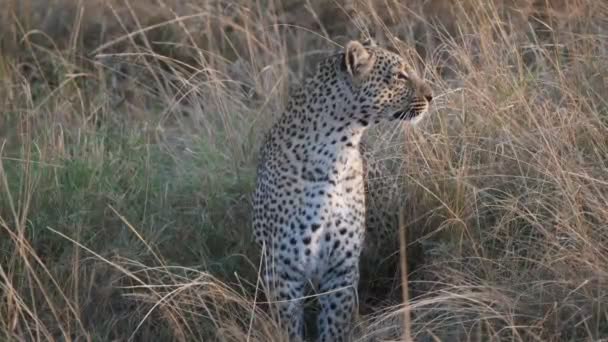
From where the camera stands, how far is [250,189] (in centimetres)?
604

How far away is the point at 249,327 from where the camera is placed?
4.73 meters

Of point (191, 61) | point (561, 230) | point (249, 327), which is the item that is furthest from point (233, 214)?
point (191, 61)

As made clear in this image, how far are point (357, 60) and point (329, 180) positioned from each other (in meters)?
0.53

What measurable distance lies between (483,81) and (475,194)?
2.37 feet

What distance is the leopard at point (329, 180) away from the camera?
4977 millimetres

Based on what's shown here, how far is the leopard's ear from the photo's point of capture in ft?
16.2

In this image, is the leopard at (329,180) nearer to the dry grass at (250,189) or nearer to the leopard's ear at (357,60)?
the leopard's ear at (357,60)

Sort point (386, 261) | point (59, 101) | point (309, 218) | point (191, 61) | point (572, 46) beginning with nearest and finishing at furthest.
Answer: point (309, 218), point (386, 261), point (572, 46), point (59, 101), point (191, 61)

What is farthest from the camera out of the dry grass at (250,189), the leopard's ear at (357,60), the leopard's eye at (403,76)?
the leopard's eye at (403,76)

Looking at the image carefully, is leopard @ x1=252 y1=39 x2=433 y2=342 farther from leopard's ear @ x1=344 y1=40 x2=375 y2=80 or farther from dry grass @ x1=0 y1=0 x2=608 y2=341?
dry grass @ x1=0 y1=0 x2=608 y2=341

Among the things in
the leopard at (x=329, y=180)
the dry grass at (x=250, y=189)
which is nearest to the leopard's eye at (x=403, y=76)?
the leopard at (x=329, y=180)

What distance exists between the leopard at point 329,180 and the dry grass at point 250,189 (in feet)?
0.66

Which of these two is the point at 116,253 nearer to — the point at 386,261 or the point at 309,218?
the point at 309,218

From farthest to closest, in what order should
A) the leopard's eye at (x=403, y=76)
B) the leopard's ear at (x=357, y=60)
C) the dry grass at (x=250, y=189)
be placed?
the leopard's eye at (x=403, y=76), the leopard's ear at (x=357, y=60), the dry grass at (x=250, y=189)
